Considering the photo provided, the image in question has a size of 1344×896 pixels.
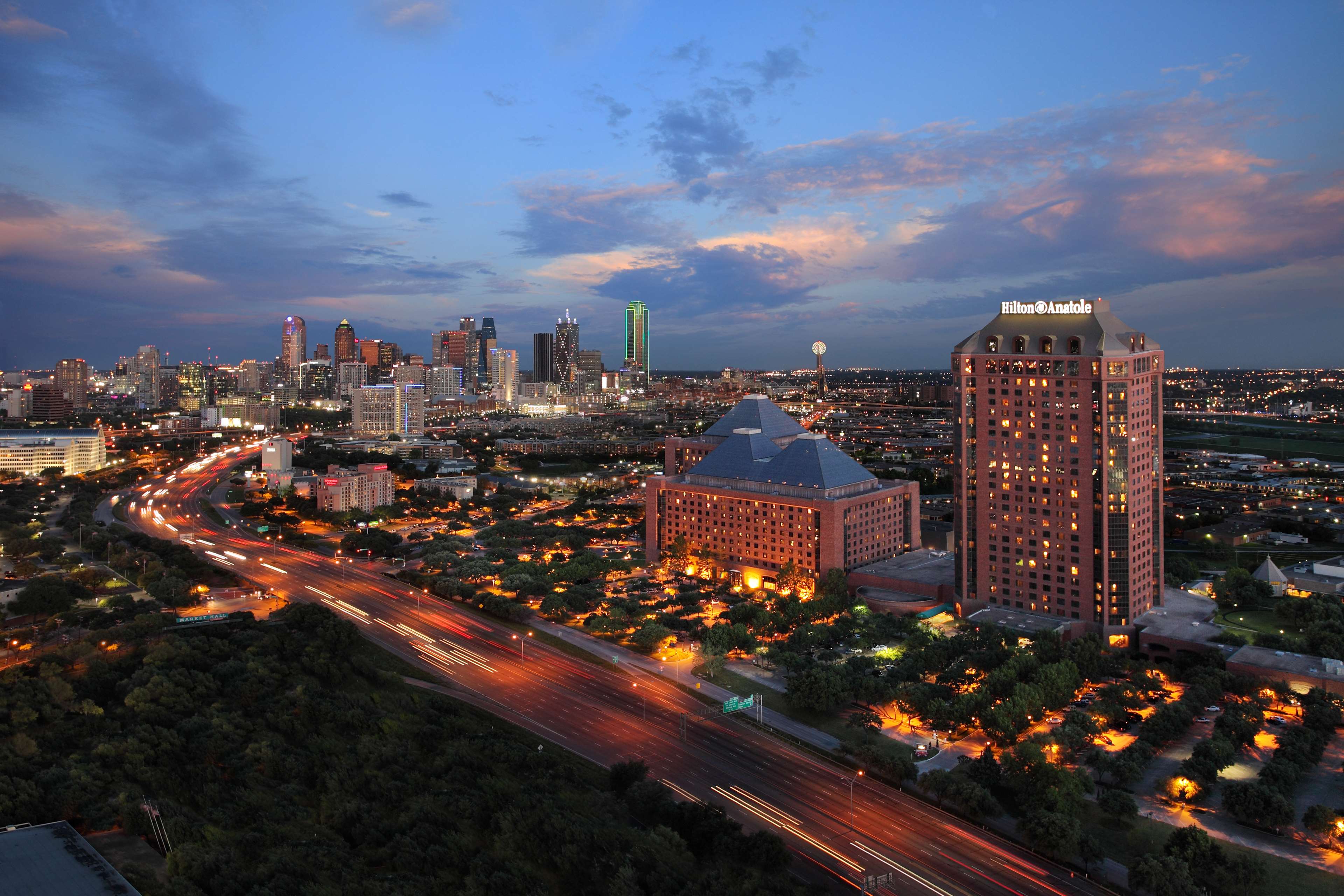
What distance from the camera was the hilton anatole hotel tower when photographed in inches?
3155

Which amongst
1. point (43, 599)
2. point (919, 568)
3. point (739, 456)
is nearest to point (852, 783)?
point (919, 568)

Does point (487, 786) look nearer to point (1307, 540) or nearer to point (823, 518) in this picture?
point (823, 518)

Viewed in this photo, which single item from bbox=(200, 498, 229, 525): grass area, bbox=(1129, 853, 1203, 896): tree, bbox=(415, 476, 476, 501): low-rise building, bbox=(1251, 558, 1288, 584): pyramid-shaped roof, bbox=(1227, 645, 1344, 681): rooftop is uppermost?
bbox=(415, 476, 476, 501): low-rise building

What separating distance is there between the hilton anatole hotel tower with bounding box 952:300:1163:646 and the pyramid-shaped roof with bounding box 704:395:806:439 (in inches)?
1568

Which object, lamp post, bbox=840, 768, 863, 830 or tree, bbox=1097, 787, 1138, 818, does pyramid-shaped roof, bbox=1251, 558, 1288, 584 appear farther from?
lamp post, bbox=840, 768, 863, 830

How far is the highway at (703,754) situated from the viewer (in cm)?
4722

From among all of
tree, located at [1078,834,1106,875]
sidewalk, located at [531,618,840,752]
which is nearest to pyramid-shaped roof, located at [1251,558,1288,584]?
sidewalk, located at [531,618,840,752]

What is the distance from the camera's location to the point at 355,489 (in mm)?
155000

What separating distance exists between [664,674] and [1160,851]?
133ft

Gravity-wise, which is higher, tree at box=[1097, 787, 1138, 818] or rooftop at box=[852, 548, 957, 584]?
rooftop at box=[852, 548, 957, 584]

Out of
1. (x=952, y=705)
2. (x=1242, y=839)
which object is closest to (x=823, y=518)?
(x=952, y=705)

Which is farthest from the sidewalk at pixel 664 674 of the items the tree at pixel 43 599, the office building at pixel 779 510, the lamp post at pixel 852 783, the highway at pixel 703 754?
the tree at pixel 43 599

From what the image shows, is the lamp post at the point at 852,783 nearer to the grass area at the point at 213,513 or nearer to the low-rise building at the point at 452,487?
the grass area at the point at 213,513

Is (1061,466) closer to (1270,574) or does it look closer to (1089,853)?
(1270,574)
